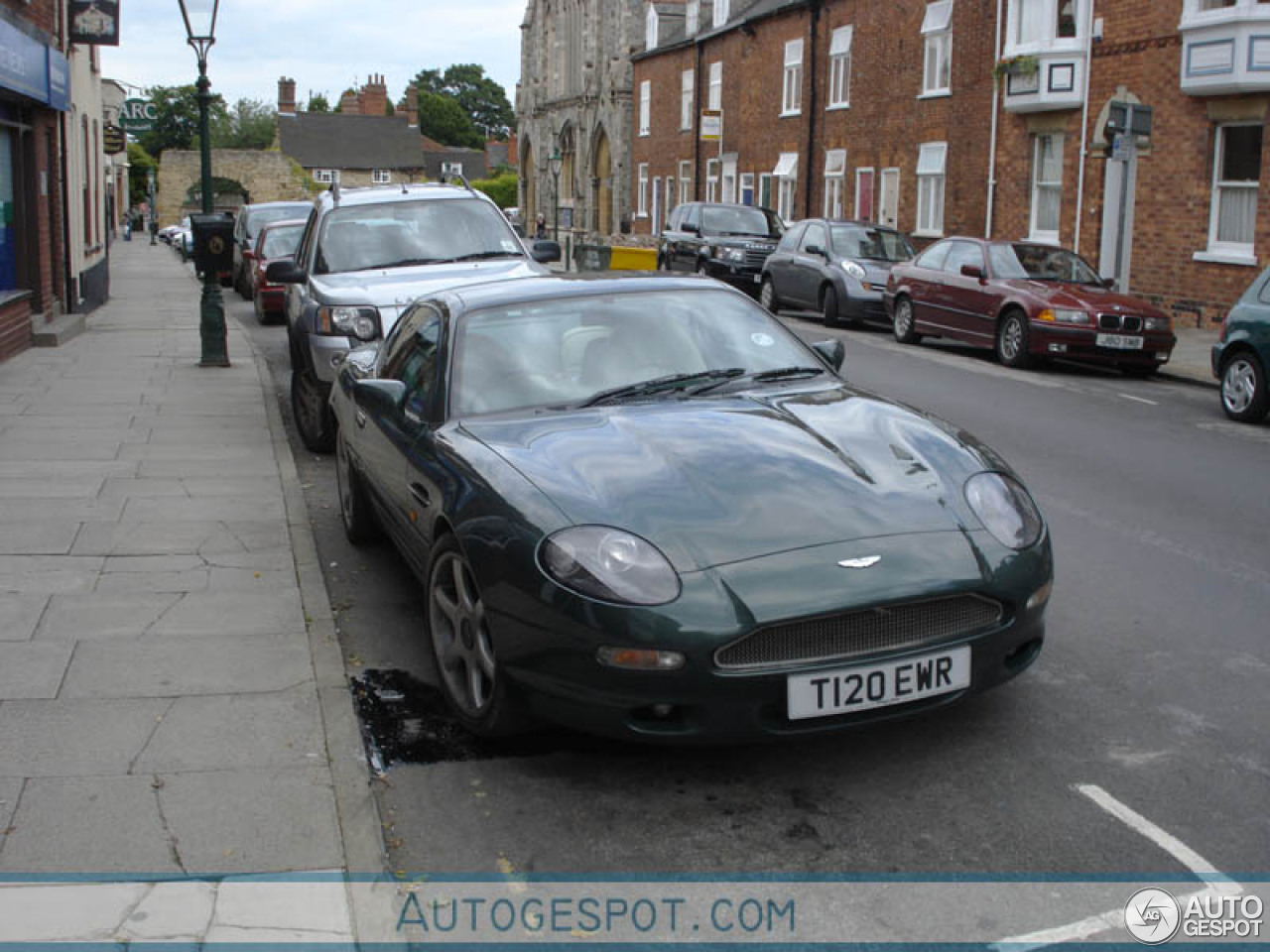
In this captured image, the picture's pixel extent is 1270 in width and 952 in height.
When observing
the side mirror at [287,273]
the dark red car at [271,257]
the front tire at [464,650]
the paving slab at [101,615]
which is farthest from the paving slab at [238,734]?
the dark red car at [271,257]

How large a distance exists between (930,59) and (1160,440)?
20578 millimetres

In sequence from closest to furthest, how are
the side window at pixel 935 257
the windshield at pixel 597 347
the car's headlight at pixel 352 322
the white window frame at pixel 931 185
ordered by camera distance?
the windshield at pixel 597 347
the car's headlight at pixel 352 322
the side window at pixel 935 257
the white window frame at pixel 931 185

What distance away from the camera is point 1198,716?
4.78 m

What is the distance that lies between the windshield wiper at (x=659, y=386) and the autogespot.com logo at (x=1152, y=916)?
2.57 m

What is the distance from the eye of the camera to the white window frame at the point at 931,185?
1150 inches

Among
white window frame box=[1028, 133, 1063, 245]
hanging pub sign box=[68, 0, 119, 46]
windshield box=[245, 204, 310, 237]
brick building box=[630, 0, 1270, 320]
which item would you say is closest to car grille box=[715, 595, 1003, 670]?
brick building box=[630, 0, 1270, 320]

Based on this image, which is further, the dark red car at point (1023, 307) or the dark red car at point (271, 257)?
the dark red car at point (271, 257)

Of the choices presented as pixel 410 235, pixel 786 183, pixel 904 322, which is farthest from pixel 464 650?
pixel 786 183

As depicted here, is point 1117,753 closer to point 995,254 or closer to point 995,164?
point 995,254

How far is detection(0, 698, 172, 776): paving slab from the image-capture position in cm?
432

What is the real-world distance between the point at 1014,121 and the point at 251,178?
66296 mm

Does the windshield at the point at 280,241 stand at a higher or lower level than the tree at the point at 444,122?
lower

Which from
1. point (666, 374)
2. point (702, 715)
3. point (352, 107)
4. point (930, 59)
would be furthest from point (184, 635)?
point (352, 107)

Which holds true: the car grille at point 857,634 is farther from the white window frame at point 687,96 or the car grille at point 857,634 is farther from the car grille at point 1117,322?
the white window frame at point 687,96
